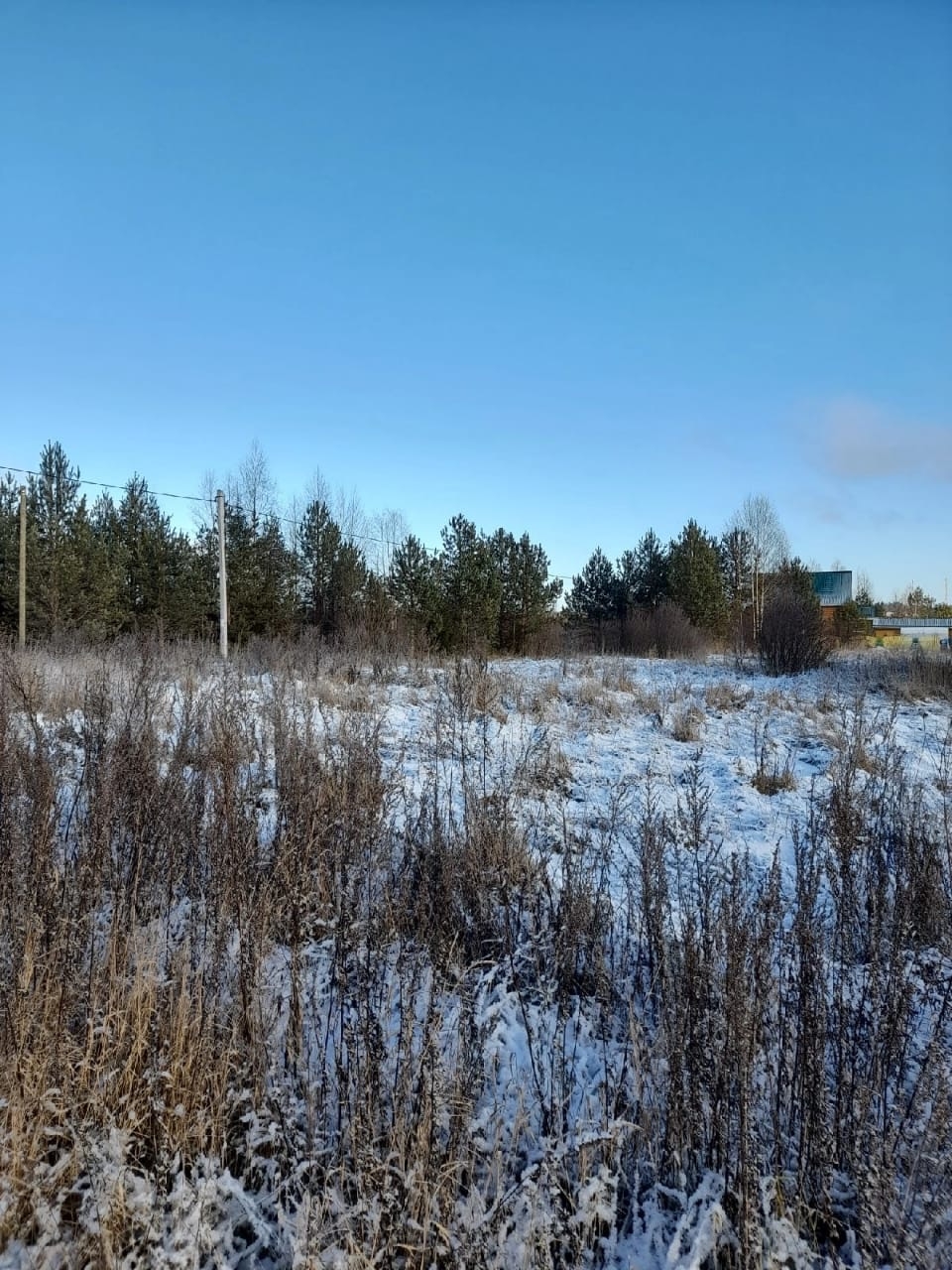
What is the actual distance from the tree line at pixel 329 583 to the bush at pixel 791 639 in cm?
47

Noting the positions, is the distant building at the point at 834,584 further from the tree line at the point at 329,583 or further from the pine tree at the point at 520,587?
the pine tree at the point at 520,587

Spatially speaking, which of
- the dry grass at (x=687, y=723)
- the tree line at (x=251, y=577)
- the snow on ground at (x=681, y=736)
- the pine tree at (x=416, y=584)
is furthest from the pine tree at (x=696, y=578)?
the dry grass at (x=687, y=723)

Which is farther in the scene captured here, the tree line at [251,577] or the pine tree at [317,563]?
the pine tree at [317,563]

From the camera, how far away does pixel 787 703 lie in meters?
9.28

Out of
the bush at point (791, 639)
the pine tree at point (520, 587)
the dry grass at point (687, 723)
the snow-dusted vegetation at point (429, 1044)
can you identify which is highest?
the pine tree at point (520, 587)

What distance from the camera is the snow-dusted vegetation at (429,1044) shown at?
1635 millimetres

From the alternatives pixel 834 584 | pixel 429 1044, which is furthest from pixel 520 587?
pixel 834 584

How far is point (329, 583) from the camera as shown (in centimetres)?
2330

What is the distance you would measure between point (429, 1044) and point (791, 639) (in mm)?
13568

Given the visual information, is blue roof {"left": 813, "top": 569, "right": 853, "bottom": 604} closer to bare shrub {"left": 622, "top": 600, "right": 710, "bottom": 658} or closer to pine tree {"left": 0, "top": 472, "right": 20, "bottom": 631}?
bare shrub {"left": 622, "top": 600, "right": 710, "bottom": 658}

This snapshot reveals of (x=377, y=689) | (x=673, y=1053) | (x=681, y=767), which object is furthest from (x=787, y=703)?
(x=673, y=1053)

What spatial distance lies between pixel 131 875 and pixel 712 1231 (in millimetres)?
2469

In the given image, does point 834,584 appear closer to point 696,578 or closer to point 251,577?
point 696,578

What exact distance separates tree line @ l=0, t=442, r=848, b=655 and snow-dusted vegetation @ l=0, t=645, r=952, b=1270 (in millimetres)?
11373
